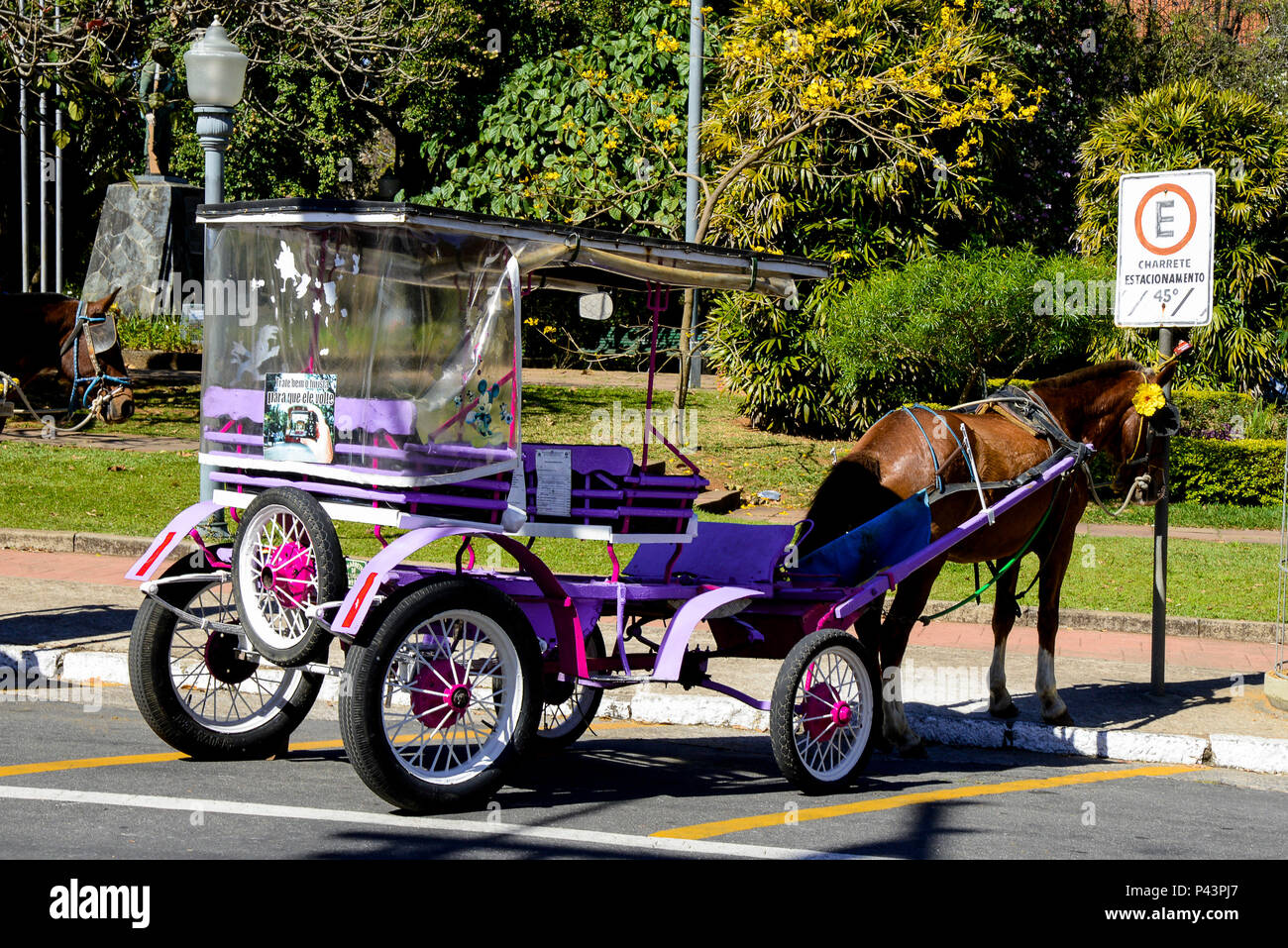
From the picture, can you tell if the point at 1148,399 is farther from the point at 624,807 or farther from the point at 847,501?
the point at 624,807

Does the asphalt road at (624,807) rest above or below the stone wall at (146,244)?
below

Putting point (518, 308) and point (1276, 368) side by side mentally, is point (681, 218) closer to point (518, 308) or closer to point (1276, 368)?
point (1276, 368)

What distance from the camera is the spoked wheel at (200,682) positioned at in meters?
6.47

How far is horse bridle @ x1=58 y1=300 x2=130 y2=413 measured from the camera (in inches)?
380

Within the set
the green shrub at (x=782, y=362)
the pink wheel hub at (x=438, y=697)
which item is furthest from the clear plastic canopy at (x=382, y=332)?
the green shrub at (x=782, y=362)

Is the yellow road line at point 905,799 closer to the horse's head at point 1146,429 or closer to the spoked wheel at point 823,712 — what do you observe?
the spoked wheel at point 823,712

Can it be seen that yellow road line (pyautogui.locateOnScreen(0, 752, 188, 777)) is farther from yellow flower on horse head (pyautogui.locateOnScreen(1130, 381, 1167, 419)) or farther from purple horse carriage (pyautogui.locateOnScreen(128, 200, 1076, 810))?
yellow flower on horse head (pyautogui.locateOnScreen(1130, 381, 1167, 419))

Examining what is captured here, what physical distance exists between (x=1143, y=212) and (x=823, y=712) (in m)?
4.11

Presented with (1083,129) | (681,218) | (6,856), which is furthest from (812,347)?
(6,856)

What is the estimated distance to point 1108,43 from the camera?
29.0 meters

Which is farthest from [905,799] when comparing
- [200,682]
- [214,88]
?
[214,88]

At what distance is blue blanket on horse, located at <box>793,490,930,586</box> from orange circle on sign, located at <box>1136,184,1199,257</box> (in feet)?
8.74

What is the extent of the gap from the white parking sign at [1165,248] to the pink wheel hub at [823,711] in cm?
349

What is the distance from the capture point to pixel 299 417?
6.08 metres
